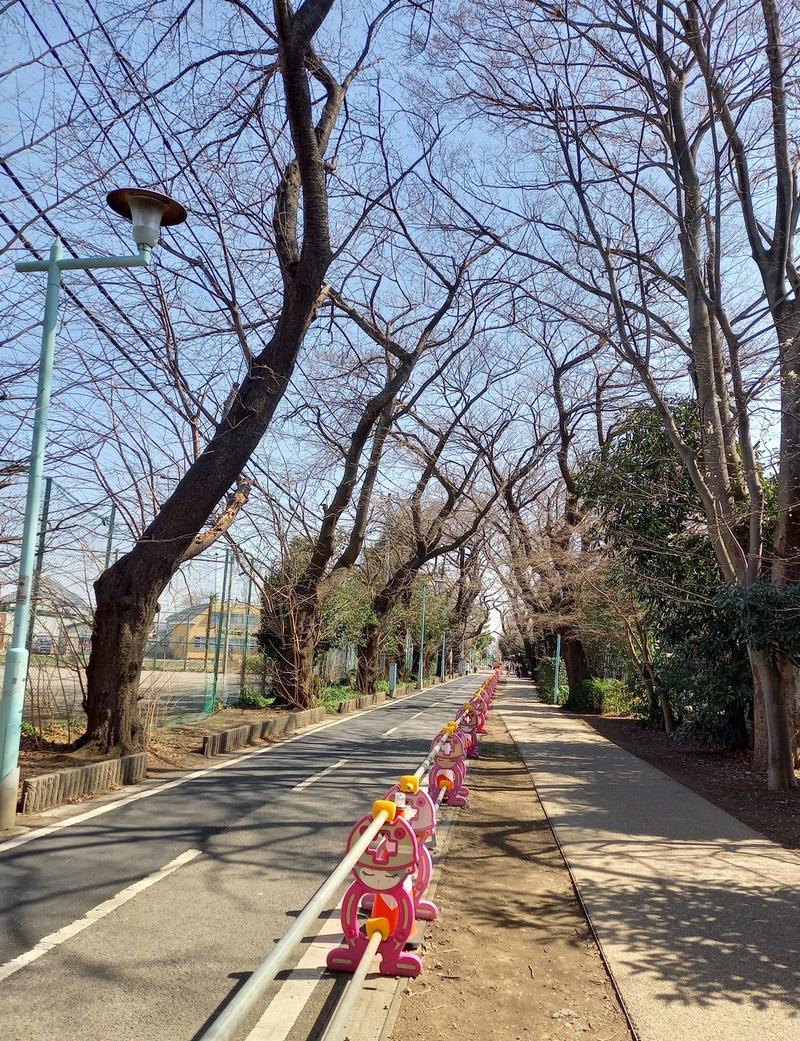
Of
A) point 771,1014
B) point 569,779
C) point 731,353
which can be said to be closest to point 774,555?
point 731,353

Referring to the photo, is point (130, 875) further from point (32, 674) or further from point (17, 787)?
point (32, 674)

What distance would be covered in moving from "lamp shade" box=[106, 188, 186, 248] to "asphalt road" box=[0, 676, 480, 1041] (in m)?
5.56

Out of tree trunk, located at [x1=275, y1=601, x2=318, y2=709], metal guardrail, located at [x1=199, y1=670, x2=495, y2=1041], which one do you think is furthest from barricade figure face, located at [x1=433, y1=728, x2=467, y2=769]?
tree trunk, located at [x1=275, y1=601, x2=318, y2=709]

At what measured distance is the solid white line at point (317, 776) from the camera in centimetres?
982

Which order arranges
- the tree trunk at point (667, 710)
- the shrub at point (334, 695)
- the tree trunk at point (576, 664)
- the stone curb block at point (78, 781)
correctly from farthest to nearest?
the tree trunk at point (576, 664) → the shrub at point (334, 695) → the tree trunk at point (667, 710) → the stone curb block at point (78, 781)

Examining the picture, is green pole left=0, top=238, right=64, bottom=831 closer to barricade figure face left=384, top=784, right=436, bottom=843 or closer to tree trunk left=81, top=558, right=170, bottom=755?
tree trunk left=81, top=558, right=170, bottom=755

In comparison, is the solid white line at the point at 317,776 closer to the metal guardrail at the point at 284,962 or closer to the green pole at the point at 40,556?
the green pole at the point at 40,556

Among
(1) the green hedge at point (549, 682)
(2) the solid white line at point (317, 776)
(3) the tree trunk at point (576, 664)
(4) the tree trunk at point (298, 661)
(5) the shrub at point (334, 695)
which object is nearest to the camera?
(2) the solid white line at point (317, 776)

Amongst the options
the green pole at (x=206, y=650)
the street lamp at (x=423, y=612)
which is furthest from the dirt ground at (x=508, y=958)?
the street lamp at (x=423, y=612)

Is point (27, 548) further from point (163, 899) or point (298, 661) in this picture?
point (298, 661)

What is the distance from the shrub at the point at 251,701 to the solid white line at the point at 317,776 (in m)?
8.17

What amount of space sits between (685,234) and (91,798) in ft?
35.0

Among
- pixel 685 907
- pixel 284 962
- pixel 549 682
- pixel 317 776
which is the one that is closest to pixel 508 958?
pixel 685 907

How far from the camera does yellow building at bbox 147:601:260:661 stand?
14293 millimetres
